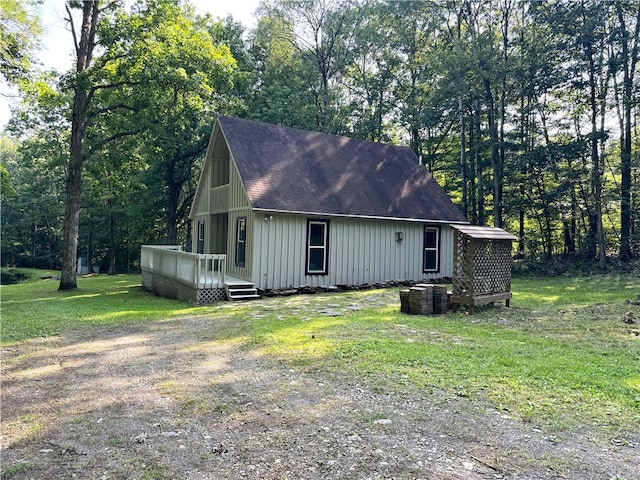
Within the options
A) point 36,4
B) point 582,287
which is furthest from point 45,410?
point 582,287

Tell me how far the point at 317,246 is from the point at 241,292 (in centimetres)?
301

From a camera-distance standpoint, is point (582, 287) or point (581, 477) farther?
point (582, 287)

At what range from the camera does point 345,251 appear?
14.3m

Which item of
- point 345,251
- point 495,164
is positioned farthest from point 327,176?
point 495,164

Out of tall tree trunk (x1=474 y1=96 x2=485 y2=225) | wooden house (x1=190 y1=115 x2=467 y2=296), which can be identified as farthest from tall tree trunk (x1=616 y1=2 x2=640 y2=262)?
wooden house (x1=190 y1=115 x2=467 y2=296)

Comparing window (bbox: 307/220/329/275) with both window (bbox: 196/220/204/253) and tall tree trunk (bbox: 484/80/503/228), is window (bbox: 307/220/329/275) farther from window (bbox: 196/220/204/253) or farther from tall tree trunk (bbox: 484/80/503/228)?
tall tree trunk (bbox: 484/80/503/228)

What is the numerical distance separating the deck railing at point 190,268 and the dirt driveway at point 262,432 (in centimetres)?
590

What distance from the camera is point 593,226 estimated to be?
19984 millimetres

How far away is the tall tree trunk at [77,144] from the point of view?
1445 cm

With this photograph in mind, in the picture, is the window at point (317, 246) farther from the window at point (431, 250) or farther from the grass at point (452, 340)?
the window at point (431, 250)


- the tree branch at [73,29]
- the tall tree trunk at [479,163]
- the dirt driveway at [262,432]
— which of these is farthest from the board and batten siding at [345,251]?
the tree branch at [73,29]

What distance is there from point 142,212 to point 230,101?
8.35 m

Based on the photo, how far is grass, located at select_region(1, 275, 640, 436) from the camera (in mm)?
4223

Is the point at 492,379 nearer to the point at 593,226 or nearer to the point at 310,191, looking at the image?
the point at 310,191
